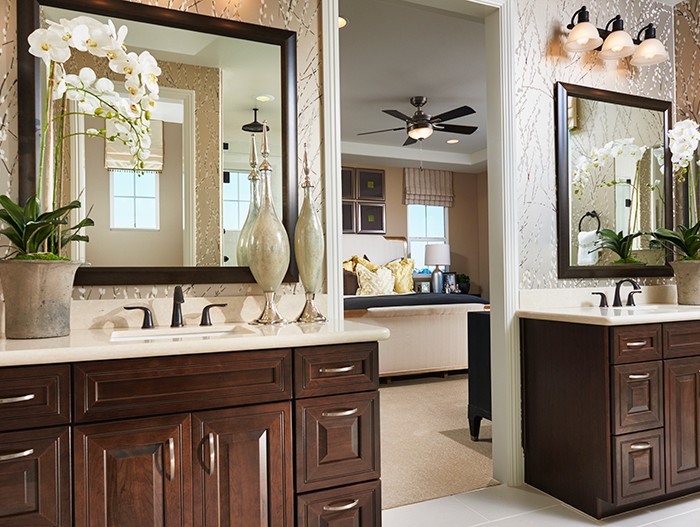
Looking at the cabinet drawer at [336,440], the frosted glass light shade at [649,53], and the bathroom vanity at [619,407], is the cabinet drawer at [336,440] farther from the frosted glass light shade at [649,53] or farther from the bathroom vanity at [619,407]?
the frosted glass light shade at [649,53]

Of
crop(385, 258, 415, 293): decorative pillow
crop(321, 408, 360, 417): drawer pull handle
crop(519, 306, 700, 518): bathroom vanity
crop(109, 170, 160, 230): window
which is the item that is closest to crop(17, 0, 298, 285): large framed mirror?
crop(109, 170, 160, 230): window

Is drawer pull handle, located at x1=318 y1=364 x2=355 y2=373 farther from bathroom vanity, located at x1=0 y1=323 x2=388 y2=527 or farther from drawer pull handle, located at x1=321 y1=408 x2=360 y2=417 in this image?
drawer pull handle, located at x1=321 y1=408 x2=360 y2=417

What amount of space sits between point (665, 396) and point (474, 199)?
6786 millimetres

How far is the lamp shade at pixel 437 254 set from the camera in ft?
25.7

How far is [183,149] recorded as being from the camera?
204 cm

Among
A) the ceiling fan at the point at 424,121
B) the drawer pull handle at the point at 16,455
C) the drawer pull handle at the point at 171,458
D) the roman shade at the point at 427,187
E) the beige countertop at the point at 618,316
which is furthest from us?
the roman shade at the point at 427,187

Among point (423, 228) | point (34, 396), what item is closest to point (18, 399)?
point (34, 396)

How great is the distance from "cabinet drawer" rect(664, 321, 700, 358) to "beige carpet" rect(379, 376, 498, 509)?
1085 millimetres

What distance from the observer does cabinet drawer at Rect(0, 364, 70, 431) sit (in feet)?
4.28

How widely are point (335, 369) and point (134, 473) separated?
2.12 ft

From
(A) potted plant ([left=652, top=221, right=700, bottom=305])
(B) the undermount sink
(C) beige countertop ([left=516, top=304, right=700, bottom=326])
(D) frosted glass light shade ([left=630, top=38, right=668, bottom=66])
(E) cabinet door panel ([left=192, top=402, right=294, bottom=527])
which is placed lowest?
(E) cabinet door panel ([left=192, top=402, right=294, bottom=527])

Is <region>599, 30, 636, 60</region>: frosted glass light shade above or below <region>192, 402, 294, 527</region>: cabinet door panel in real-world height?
above

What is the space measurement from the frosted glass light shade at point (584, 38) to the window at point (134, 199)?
220 centimetres

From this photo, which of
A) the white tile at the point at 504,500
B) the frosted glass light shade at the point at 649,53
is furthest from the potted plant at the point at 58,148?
the frosted glass light shade at the point at 649,53
